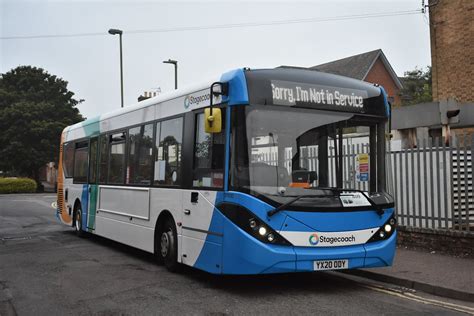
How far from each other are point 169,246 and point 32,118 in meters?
42.1

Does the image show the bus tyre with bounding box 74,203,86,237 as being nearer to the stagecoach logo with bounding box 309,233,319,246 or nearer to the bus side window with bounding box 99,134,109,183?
the bus side window with bounding box 99,134,109,183

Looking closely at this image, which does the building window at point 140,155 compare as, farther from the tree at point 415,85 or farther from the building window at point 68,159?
the tree at point 415,85

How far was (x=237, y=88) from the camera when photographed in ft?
23.1

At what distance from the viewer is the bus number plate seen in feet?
22.3

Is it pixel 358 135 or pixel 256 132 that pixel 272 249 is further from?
pixel 358 135

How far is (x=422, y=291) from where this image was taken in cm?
739

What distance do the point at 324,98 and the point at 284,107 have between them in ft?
2.21

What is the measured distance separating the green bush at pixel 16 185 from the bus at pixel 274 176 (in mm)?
38326

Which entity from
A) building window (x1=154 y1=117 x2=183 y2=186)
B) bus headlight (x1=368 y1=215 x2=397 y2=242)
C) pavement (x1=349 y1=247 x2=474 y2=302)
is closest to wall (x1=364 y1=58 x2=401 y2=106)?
pavement (x1=349 y1=247 x2=474 y2=302)

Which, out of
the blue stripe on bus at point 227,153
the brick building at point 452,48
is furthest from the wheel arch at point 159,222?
the brick building at point 452,48

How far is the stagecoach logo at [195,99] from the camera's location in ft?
25.6

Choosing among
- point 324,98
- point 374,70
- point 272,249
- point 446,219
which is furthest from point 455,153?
point 374,70

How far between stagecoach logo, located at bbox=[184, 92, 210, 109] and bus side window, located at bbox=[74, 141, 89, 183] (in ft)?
18.3

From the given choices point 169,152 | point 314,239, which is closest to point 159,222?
point 169,152
